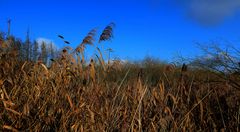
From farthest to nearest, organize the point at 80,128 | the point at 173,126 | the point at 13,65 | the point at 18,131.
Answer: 1. the point at 13,65
2. the point at 173,126
3. the point at 80,128
4. the point at 18,131

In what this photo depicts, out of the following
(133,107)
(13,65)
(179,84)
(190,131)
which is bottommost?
(190,131)

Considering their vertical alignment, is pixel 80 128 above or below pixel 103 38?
below

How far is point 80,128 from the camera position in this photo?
331 centimetres

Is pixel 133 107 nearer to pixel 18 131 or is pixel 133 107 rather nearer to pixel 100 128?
pixel 100 128

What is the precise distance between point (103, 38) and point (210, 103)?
150 cm

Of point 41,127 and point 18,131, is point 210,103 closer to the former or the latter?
point 41,127

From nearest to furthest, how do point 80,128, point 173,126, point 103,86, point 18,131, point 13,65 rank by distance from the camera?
1. point 18,131
2. point 80,128
3. point 173,126
4. point 103,86
5. point 13,65

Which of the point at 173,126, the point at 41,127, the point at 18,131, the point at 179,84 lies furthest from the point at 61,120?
the point at 179,84

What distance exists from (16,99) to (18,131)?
82 cm

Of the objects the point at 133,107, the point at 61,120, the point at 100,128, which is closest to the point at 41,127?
the point at 61,120

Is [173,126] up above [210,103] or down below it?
below

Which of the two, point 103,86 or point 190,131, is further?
point 103,86

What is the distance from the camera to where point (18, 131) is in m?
3.06

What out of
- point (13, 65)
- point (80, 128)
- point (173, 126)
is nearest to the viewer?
point (80, 128)
